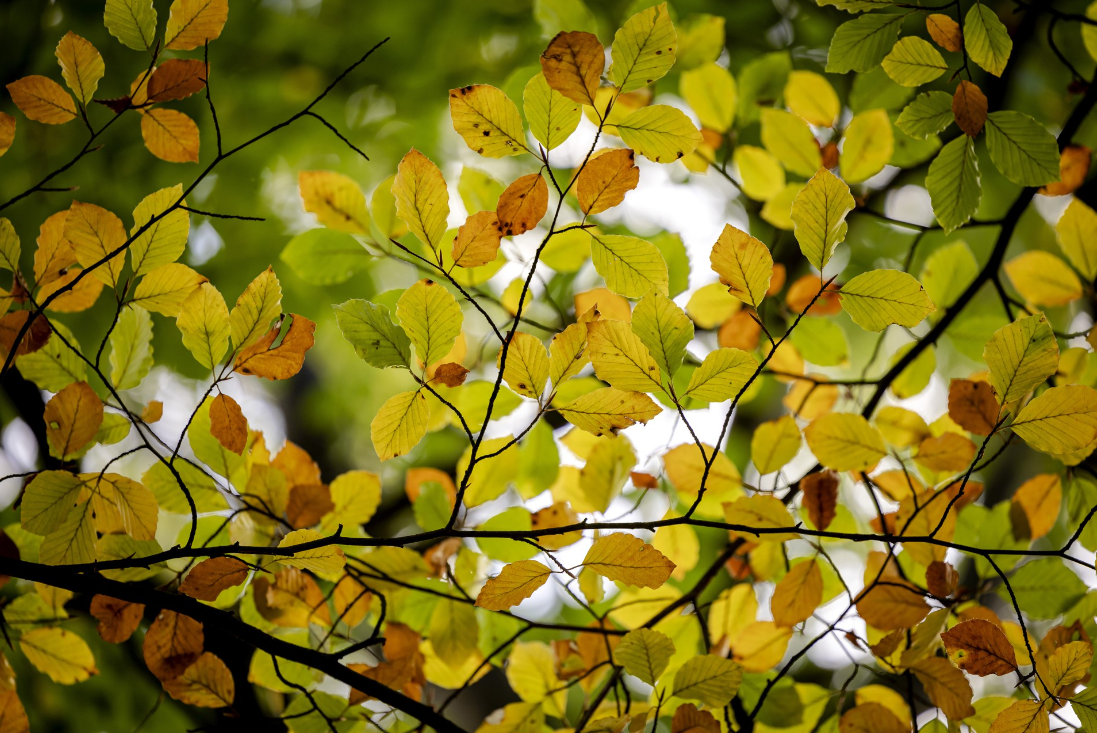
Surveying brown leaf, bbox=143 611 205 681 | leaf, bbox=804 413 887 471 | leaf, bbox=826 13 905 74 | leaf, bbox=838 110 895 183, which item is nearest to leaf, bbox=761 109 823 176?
leaf, bbox=838 110 895 183

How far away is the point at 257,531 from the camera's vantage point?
66 centimetres

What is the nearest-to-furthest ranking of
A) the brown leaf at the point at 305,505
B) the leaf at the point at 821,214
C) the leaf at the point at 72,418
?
the leaf at the point at 821,214
the leaf at the point at 72,418
the brown leaf at the point at 305,505

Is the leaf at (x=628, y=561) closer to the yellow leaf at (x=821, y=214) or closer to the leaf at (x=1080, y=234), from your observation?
the yellow leaf at (x=821, y=214)

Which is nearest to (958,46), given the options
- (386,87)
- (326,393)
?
(386,87)

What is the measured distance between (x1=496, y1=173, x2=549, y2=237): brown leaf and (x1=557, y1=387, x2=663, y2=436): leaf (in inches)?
5.2

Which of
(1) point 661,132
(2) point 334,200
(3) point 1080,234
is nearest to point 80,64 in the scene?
(2) point 334,200

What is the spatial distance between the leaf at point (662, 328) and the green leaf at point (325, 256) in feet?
1.23

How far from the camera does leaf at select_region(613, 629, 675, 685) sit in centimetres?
52

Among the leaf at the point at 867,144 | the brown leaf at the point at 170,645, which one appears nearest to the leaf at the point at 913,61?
the leaf at the point at 867,144

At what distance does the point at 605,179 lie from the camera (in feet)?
1.50

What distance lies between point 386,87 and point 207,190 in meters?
0.38

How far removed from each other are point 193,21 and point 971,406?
70 cm

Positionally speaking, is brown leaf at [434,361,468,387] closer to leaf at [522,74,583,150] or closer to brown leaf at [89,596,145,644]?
leaf at [522,74,583,150]

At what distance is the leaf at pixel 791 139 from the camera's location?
2.59 feet
